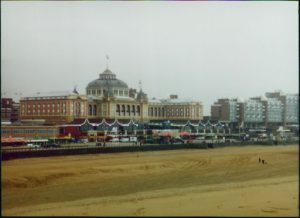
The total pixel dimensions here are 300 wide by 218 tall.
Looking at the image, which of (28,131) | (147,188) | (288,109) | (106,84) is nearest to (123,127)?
(28,131)

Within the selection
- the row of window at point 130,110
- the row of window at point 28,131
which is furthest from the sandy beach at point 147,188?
the row of window at point 130,110

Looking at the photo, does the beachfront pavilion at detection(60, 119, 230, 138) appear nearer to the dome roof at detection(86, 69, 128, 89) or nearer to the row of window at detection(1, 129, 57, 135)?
the row of window at detection(1, 129, 57, 135)

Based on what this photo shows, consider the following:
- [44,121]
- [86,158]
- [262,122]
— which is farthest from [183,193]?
[262,122]

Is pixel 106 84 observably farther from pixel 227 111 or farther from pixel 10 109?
pixel 227 111

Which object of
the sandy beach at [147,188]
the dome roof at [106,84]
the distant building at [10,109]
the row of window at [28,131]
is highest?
the dome roof at [106,84]

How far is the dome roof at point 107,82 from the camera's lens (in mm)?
57250

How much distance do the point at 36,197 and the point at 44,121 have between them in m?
30.5

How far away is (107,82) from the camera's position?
5719cm

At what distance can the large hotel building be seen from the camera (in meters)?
46.9

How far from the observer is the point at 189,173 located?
794 inches

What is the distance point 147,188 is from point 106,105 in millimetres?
37043

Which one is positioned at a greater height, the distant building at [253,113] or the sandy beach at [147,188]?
the distant building at [253,113]

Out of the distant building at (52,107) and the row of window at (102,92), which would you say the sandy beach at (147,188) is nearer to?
the distant building at (52,107)

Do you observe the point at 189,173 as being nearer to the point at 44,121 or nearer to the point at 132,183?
the point at 132,183
